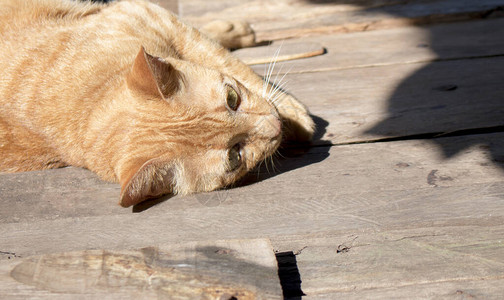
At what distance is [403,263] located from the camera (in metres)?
1.81

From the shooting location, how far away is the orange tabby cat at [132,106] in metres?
2.39

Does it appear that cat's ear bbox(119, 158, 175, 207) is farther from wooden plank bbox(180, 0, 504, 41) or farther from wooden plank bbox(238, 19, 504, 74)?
wooden plank bbox(180, 0, 504, 41)

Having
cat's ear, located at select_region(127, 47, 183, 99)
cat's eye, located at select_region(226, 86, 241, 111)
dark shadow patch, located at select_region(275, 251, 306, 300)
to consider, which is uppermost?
cat's ear, located at select_region(127, 47, 183, 99)

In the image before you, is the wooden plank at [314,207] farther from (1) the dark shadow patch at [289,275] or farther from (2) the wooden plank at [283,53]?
A: (2) the wooden plank at [283,53]

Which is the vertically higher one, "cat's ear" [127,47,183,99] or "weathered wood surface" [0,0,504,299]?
"cat's ear" [127,47,183,99]

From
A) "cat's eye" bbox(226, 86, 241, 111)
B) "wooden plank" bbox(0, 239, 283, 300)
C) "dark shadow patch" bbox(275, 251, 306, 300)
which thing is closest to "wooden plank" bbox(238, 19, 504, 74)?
"cat's eye" bbox(226, 86, 241, 111)

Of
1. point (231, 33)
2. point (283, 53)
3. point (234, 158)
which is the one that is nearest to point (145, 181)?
point (234, 158)

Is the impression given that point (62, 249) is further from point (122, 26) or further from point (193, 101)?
point (122, 26)

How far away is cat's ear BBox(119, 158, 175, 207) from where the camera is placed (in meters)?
2.12

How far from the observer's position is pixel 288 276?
182cm

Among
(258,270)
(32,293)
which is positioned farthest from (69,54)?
(258,270)

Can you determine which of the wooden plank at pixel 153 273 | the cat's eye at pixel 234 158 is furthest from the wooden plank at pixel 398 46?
the wooden plank at pixel 153 273

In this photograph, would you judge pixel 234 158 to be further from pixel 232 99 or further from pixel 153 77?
pixel 153 77

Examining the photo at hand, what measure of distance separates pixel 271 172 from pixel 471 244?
38.2 inches
